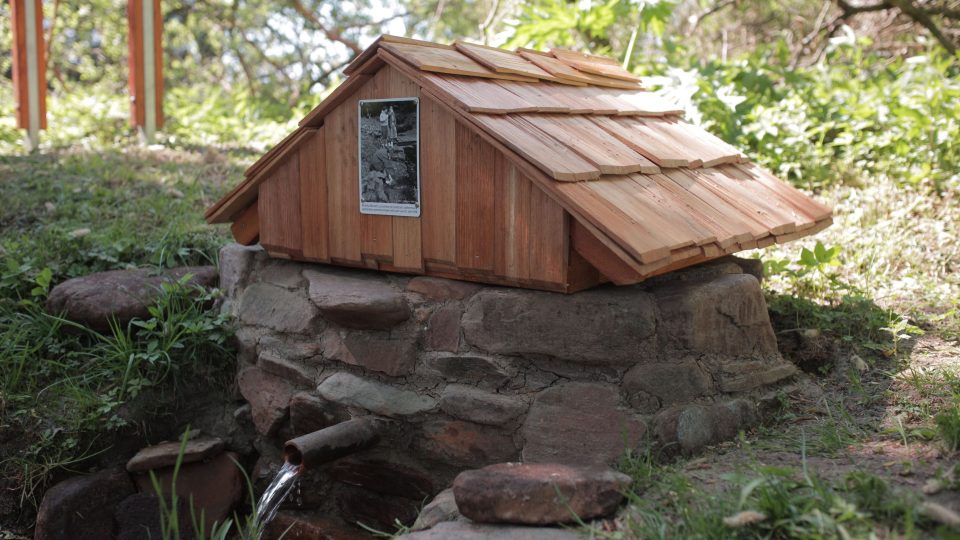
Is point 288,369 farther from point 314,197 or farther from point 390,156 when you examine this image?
point 390,156

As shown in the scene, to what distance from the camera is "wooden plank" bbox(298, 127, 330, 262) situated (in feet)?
11.3

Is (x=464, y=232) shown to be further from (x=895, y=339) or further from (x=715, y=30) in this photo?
(x=715, y=30)

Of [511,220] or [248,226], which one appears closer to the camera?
[511,220]

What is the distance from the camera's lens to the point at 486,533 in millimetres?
2400

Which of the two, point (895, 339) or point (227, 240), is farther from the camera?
point (227, 240)

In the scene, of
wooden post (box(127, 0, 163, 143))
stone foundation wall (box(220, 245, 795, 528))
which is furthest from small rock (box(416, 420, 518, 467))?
wooden post (box(127, 0, 163, 143))

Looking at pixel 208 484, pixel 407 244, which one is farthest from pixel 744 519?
pixel 208 484

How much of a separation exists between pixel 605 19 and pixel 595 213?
337cm

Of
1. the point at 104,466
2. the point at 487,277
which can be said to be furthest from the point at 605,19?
the point at 104,466

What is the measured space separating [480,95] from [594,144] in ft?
1.47

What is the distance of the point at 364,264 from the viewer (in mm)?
3408

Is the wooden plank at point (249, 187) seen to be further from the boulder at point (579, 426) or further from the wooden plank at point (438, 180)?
the boulder at point (579, 426)

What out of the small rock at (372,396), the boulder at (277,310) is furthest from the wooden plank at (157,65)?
the small rock at (372,396)

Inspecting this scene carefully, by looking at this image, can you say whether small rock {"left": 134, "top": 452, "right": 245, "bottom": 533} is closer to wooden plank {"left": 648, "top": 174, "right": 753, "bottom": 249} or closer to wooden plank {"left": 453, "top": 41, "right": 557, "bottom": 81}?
wooden plank {"left": 453, "top": 41, "right": 557, "bottom": 81}
